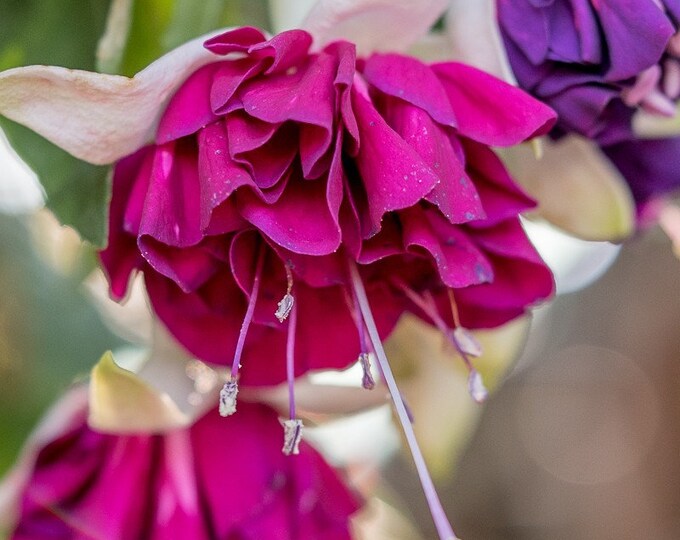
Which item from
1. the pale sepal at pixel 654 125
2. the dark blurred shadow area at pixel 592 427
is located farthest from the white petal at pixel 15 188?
the dark blurred shadow area at pixel 592 427

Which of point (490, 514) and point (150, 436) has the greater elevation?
point (150, 436)

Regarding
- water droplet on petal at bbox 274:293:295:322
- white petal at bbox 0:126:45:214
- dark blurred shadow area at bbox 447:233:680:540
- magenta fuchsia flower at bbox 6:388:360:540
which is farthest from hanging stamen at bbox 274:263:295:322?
dark blurred shadow area at bbox 447:233:680:540

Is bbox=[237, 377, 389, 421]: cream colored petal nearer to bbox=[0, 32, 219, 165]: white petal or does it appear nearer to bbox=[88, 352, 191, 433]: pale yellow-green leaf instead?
bbox=[88, 352, 191, 433]: pale yellow-green leaf

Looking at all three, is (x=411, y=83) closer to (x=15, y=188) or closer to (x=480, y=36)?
(x=480, y=36)

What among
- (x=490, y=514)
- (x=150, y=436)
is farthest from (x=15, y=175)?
(x=490, y=514)

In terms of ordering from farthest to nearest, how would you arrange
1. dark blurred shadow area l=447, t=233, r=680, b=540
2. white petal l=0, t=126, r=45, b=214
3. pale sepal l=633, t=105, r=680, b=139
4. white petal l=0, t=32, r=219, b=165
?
dark blurred shadow area l=447, t=233, r=680, b=540
white petal l=0, t=126, r=45, b=214
pale sepal l=633, t=105, r=680, b=139
white petal l=0, t=32, r=219, b=165

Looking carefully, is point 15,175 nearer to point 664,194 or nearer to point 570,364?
point 664,194
